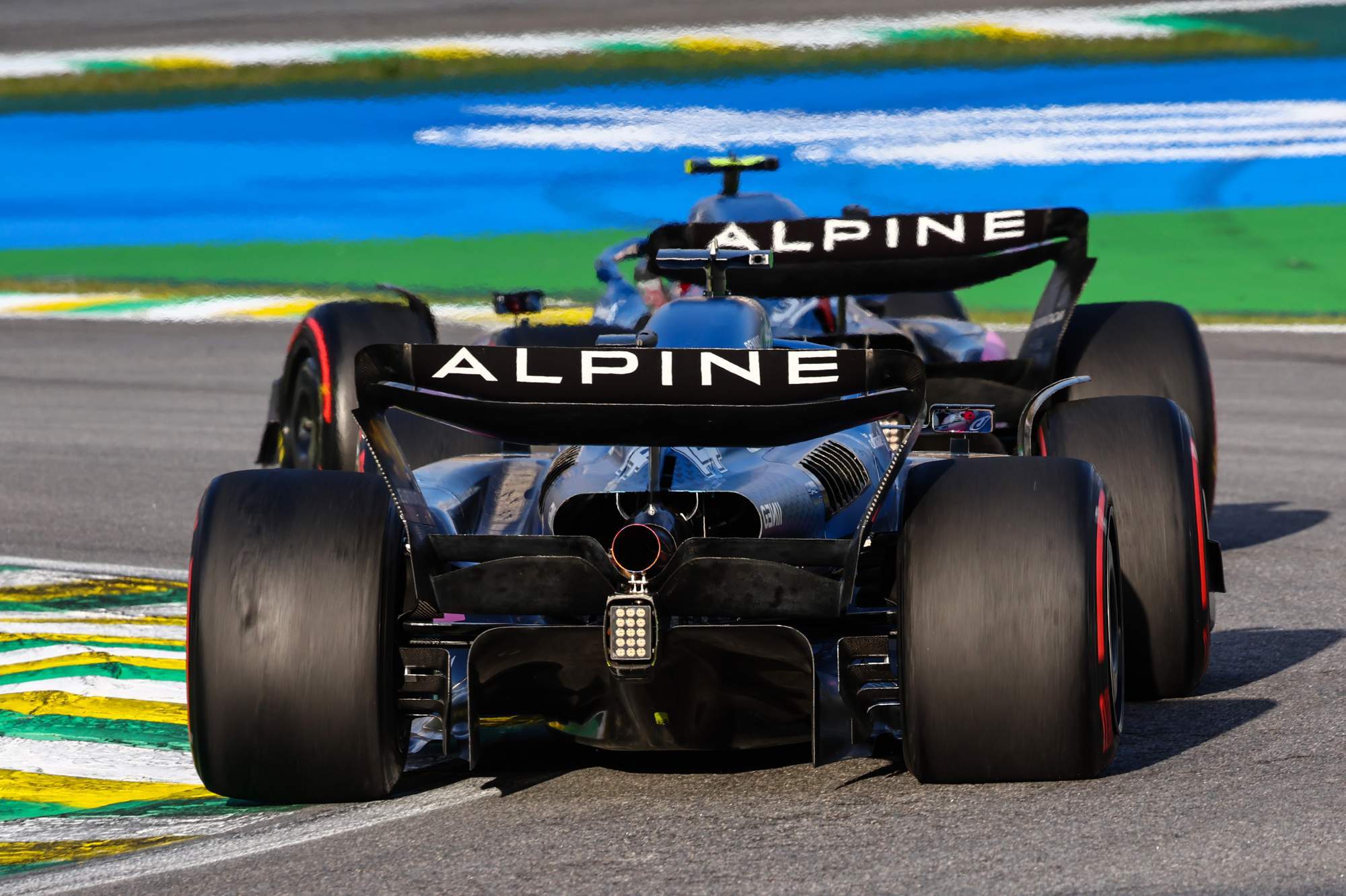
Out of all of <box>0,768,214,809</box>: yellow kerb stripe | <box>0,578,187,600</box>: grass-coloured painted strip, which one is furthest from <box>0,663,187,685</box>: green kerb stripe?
<box>0,578,187,600</box>: grass-coloured painted strip

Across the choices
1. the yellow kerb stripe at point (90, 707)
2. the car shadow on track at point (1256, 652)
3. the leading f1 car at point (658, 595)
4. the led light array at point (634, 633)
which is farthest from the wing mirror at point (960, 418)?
the led light array at point (634, 633)

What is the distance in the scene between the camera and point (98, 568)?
8906 mm

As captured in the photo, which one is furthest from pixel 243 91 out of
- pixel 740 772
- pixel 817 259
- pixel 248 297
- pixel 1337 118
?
pixel 740 772

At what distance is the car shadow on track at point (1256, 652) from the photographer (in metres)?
6.26

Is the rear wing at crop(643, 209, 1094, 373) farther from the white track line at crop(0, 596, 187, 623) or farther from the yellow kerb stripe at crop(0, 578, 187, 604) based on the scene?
the yellow kerb stripe at crop(0, 578, 187, 604)

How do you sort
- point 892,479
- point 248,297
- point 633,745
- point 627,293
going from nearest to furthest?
point 892,479 → point 633,745 → point 627,293 → point 248,297

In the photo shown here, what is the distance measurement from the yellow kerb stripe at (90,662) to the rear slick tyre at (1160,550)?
3009 mm

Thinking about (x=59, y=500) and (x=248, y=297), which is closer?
(x=59, y=500)

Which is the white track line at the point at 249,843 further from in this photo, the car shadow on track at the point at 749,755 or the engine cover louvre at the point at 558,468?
the engine cover louvre at the point at 558,468

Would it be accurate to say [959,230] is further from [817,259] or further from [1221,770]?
[1221,770]

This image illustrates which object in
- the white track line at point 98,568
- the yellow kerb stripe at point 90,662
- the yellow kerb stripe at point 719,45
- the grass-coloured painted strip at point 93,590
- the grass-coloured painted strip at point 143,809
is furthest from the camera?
the yellow kerb stripe at point 719,45

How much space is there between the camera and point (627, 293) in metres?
10.6

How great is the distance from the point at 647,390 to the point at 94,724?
2.34 m

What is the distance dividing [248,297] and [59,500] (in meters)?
8.45
